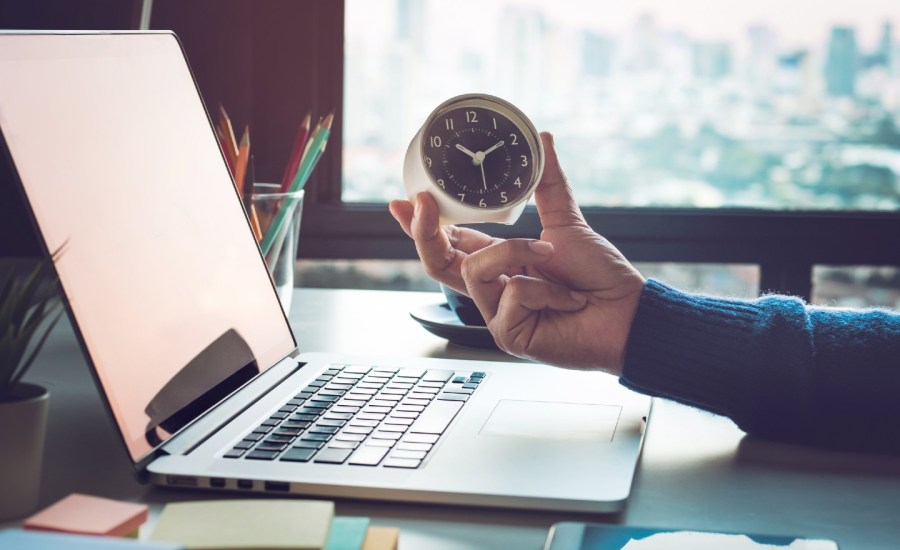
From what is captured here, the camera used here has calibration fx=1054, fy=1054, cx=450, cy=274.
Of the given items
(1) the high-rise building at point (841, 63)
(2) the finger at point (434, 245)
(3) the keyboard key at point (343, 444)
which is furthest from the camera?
(1) the high-rise building at point (841, 63)

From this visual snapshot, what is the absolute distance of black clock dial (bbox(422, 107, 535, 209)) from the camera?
917mm

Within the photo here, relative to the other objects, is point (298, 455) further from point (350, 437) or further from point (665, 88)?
point (665, 88)

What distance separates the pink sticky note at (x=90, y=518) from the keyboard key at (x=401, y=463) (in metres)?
0.21

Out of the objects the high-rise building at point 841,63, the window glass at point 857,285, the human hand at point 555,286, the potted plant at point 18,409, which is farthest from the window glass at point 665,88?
the potted plant at point 18,409

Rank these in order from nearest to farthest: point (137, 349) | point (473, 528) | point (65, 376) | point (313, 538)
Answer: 1. point (313, 538)
2. point (473, 528)
3. point (137, 349)
4. point (65, 376)

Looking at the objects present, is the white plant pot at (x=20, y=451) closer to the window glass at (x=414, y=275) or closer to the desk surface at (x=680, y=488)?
the desk surface at (x=680, y=488)

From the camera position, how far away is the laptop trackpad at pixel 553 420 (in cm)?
81

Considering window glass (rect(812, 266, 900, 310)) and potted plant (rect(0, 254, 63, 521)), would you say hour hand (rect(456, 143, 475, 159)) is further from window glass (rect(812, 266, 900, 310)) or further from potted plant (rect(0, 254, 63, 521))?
window glass (rect(812, 266, 900, 310))

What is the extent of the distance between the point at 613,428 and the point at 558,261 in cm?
21

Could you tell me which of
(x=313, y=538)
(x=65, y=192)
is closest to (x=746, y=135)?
(x=65, y=192)

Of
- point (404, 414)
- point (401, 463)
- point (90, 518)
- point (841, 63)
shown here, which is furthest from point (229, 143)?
point (841, 63)

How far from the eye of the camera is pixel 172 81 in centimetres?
98

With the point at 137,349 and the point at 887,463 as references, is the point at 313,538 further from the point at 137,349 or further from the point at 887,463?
→ the point at 887,463

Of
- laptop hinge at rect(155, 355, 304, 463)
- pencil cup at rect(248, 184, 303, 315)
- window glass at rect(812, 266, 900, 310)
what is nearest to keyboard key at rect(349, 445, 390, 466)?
laptop hinge at rect(155, 355, 304, 463)
